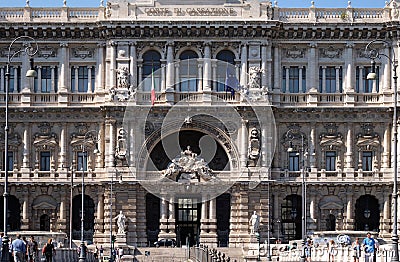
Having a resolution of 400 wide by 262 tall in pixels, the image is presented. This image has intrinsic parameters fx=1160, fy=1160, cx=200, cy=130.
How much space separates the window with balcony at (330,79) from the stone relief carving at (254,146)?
718cm

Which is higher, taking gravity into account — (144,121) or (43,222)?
(144,121)

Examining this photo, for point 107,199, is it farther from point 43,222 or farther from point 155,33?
point 155,33

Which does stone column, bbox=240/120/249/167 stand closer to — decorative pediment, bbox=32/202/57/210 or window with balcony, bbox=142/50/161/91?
window with balcony, bbox=142/50/161/91

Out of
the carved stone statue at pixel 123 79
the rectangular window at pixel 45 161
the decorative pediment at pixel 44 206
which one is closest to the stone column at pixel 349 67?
the carved stone statue at pixel 123 79

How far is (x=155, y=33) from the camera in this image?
98.6m

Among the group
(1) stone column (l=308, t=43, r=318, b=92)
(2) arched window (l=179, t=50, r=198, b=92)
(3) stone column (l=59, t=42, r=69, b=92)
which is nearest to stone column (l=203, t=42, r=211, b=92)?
(2) arched window (l=179, t=50, r=198, b=92)

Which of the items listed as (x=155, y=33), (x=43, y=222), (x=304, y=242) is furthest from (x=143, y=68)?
(x=304, y=242)

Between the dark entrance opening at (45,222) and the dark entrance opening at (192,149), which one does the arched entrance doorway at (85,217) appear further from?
the dark entrance opening at (192,149)

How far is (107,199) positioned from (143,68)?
11610 mm

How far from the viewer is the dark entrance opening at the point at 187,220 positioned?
98875 millimetres

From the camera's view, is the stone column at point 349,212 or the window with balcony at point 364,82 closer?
the stone column at point 349,212

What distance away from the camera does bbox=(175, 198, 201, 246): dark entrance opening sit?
9888 centimetres

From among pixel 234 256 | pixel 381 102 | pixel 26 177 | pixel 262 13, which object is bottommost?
pixel 234 256

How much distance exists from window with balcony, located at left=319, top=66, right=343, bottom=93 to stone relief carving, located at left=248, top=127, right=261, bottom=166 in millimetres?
7184
